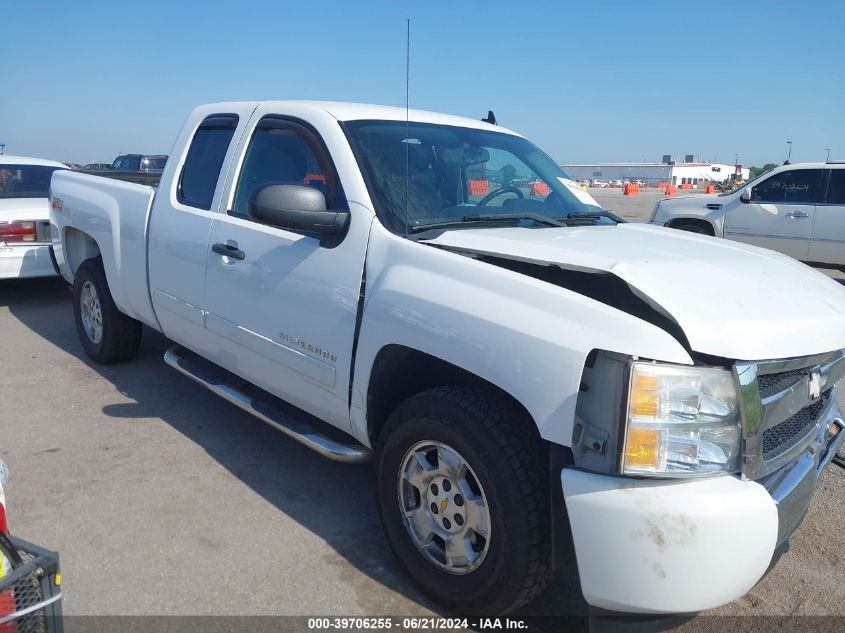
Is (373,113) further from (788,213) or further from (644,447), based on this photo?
(788,213)

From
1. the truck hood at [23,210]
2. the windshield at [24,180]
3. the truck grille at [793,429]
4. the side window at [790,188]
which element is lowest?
the truck grille at [793,429]

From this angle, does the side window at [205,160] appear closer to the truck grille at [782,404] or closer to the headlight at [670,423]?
the headlight at [670,423]

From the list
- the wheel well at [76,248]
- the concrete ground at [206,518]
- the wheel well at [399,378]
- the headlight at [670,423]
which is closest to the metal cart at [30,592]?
the concrete ground at [206,518]

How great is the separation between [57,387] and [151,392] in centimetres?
73

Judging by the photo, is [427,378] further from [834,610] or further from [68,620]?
[834,610]

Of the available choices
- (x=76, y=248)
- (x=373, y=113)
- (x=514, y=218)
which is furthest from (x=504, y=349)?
(x=76, y=248)

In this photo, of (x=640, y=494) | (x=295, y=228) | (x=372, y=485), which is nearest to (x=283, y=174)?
(x=295, y=228)

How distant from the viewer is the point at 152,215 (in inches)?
177

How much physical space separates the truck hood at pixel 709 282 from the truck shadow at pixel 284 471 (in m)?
1.33

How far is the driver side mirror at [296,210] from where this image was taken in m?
3.03

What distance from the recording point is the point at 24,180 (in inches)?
337

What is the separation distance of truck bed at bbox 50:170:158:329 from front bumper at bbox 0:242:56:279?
5.00 feet

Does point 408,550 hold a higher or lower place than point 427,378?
lower

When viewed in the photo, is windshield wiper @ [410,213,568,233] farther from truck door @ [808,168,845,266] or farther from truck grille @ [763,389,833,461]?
truck door @ [808,168,845,266]
